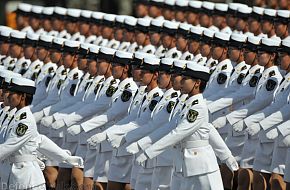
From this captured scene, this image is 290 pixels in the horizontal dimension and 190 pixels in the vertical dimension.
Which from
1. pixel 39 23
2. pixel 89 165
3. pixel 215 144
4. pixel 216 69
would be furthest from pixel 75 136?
pixel 39 23

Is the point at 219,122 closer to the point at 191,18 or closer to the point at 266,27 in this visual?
the point at 266,27

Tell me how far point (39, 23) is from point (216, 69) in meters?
6.42

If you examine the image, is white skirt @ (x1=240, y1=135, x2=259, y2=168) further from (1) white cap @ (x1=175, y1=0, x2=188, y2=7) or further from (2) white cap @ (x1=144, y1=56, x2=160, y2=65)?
(1) white cap @ (x1=175, y1=0, x2=188, y2=7)

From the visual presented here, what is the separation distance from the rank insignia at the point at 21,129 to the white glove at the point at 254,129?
2.98 metres

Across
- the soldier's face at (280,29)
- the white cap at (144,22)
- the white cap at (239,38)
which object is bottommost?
the white cap at (239,38)

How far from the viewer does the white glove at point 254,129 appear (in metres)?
15.7

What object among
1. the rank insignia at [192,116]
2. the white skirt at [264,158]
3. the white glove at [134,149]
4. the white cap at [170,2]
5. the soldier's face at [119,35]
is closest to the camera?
the rank insignia at [192,116]

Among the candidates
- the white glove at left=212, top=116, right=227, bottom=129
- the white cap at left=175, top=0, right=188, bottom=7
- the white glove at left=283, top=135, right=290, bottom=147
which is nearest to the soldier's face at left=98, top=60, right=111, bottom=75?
the white glove at left=212, top=116, right=227, bottom=129

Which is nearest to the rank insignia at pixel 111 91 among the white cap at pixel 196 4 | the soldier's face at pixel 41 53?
the soldier's face at pixel 41 53

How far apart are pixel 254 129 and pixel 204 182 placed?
62.8 inches

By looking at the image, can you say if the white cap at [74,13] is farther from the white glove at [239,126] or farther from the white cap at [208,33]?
the white glove at [239,126]

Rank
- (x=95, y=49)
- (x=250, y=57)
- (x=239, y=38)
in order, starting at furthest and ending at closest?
1. (x=95, y=49)
2. (x=239, y=38)
3. (x=250, y=57)

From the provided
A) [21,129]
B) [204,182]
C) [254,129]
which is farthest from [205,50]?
[21,129]

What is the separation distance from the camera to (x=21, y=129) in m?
14.0
